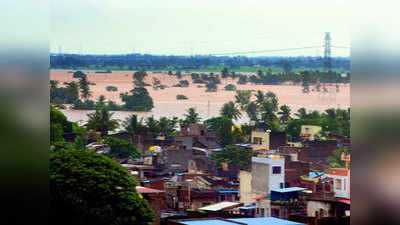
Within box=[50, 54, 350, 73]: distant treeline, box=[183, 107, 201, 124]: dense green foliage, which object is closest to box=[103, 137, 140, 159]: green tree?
box=[183, 107, 201, 124]: dense green foliage

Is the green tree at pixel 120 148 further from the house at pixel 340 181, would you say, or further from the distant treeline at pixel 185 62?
the house at pixel 340 181

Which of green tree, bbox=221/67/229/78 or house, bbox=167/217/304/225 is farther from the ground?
green tree, bbox=221/67/229/78

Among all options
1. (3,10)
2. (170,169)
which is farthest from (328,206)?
(3,10)

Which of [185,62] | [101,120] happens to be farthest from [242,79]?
[101,120]

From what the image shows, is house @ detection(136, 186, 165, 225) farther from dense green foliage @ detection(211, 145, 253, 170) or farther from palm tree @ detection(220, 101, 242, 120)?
palm tree @ detection(220, 101, 242, 120)

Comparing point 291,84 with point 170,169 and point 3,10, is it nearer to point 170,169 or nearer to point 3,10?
point 170,169

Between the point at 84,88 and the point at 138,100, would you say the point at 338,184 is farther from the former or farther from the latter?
the point at 84,88
